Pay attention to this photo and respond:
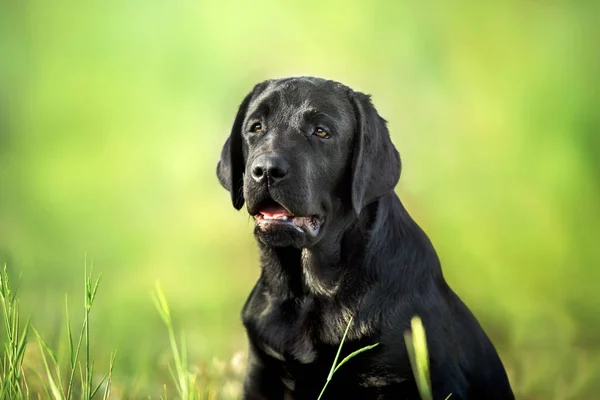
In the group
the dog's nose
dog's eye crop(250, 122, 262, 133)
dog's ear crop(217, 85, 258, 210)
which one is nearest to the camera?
the dog's nose

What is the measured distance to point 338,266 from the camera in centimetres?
319

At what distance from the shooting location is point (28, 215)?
482 cm

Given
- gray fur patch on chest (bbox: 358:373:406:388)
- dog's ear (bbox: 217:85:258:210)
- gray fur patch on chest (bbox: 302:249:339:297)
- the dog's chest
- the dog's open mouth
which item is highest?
dog's ear (bbox: 217:85:258:210)

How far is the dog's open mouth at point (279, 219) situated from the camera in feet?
9.89

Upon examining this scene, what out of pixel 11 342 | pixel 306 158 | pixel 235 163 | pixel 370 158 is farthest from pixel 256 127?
pixel 11 342

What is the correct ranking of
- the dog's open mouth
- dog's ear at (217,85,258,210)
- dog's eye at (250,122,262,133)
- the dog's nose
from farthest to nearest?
1. dog's ear at (217,85,258,210)
2. dog's eye at (250,122,262,133)
3. the dog's open mouth
4. the dog's nose

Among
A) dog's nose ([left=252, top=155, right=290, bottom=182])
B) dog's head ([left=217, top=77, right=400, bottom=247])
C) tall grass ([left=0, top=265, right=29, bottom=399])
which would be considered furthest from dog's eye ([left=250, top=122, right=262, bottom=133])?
tall grass ([left=0, top=265, right=29, bottom=399])

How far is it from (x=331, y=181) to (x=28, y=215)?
2.46m

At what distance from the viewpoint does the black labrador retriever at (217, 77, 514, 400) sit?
120 inches

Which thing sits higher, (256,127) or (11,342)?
(256,127)

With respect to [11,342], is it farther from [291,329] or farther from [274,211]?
[291,329]

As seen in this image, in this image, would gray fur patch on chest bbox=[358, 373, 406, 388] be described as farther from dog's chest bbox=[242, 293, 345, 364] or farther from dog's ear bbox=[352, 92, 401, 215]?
dog's ear bbox=[352, 92, 401, 215]

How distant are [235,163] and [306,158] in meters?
0.50

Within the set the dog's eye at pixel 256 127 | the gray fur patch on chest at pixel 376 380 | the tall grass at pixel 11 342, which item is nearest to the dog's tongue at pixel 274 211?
the dog's eye at pixel 256 127
